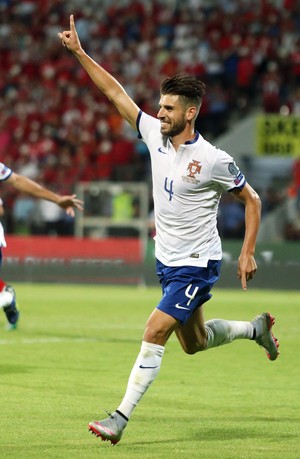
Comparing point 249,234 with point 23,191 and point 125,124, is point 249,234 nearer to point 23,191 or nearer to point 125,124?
point 23,191

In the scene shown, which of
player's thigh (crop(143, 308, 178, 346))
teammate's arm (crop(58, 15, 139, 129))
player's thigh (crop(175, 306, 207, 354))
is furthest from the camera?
player's thigh (crop(175, 306, 207, 354))

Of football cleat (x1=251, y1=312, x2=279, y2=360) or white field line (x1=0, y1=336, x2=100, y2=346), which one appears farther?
white field line (x1=0, y1=336, x2=100, y2=346)

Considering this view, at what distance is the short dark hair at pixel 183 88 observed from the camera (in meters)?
7.77

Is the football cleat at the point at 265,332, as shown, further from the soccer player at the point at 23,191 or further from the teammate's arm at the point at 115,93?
the soccer player at the point at 23,191

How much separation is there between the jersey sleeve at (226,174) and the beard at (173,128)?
1.07 ft

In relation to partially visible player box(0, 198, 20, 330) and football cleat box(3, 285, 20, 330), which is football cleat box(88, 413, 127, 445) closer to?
partially visible player box(0, 198, 20, 330)

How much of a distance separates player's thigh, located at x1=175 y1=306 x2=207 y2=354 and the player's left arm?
578 millimetres

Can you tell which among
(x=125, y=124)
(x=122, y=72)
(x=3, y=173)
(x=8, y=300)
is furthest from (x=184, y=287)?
(x=122, y=72)

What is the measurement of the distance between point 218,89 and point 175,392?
744 inches

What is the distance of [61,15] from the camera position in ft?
110

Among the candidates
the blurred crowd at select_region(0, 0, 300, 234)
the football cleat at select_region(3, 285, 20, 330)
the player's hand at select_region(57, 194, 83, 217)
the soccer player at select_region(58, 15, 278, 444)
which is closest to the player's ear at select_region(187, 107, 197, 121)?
the soccer player at select_region(58, 15, 278, 444)

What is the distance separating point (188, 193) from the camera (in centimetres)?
783

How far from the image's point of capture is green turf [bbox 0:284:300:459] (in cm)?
724

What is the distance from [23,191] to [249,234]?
488 cm
